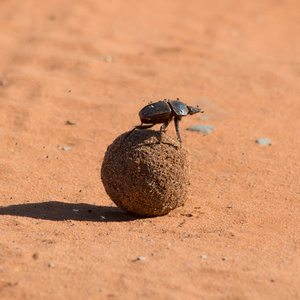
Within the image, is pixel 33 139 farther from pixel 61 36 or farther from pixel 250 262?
pixel 61 36

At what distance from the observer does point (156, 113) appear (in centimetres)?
475

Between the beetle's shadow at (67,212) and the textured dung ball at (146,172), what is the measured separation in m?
0.32

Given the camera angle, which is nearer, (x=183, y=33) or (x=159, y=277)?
(x=159, y=277)

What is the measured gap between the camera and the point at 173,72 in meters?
10.7

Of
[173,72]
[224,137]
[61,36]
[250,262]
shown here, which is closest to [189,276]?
[250,262]

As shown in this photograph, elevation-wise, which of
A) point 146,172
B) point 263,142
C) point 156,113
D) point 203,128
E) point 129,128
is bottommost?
point 129,128

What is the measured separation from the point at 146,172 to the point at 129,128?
3302mm

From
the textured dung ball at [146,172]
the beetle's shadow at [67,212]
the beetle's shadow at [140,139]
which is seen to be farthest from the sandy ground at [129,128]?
the beetle's shadow at [140,139]

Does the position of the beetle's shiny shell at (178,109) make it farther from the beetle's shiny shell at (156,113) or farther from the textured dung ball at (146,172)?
the textured dung ball at (146,172)

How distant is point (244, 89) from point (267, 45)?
394 centimetres

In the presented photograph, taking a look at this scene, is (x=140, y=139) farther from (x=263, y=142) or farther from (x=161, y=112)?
(x=263, y=142)

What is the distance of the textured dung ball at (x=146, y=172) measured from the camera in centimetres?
484

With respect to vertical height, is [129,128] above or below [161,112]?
below

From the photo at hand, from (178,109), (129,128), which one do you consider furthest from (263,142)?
(178,109)
